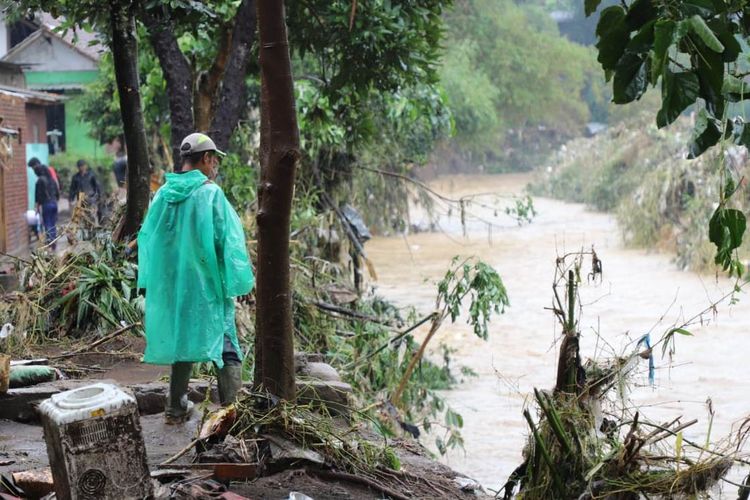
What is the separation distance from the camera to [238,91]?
9008 millimetres

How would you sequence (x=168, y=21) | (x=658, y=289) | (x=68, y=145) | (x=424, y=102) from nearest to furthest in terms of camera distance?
1. (x=168, y=21)
2. (x=424, y=102)
3. (x=658, y=289)
4. (x=68, y=145)

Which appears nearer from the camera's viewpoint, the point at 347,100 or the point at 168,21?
the point at 168,21

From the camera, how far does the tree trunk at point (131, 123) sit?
820cm

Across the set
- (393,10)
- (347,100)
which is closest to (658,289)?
(347,100)

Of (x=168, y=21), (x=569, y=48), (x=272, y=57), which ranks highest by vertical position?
(x=569, y=48)

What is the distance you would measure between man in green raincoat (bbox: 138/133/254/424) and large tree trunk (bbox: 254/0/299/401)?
47cm

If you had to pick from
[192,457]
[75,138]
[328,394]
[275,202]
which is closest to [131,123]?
[328,394]

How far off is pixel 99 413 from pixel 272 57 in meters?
1.80

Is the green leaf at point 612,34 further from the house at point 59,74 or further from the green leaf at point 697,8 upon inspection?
the house at point 59,74

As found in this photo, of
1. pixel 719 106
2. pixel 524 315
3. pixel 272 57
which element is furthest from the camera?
pixel 524 315

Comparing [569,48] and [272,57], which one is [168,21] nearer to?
[272,57]

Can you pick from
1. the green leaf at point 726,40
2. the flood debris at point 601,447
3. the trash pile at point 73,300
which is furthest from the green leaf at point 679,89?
the trash pile at point 73,300

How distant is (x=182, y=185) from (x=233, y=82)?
4.01 meters

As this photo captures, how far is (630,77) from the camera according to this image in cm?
289
